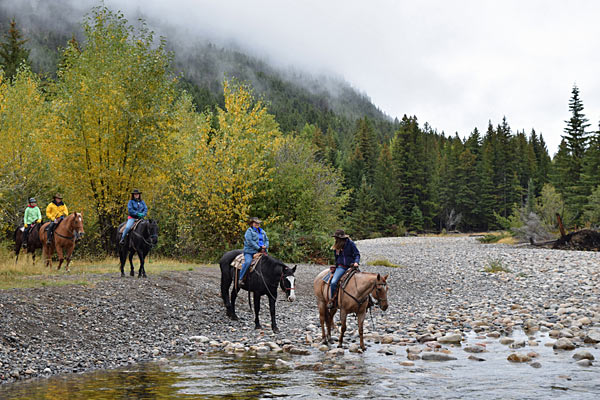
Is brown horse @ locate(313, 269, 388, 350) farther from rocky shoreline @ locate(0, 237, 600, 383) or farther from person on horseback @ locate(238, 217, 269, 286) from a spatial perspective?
person on horseback @ locate(238, 217, 269, 286)

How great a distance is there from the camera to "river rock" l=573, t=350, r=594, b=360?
9.63 metres

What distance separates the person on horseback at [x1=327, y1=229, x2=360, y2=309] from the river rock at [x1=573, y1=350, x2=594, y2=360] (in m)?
4.46

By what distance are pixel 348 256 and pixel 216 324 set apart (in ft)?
15.1

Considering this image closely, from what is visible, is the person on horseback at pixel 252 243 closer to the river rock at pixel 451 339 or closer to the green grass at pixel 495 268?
the river rock at pixel 451 339

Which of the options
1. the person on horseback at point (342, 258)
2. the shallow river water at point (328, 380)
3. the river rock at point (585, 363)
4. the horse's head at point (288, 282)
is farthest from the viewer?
the horse's head at point (288, 282)

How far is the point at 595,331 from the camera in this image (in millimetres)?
11789

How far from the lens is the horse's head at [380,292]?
10.3 metres

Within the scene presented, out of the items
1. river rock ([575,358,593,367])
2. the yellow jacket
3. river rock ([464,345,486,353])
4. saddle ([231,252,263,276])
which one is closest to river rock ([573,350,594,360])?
river rock ([575,358,593,367])

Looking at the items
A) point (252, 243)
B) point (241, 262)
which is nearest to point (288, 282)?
point (252, 243)

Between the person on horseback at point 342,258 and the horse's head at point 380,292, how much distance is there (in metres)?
0.67

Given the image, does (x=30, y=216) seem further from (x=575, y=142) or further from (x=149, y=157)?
(x=575, y=142)

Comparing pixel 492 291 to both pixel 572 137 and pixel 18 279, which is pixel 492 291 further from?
pixel 572 137

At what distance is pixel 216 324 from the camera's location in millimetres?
13648

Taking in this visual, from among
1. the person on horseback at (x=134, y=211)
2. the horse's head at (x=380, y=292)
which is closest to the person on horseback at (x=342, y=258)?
the horse's head at (x=380, y=292)
